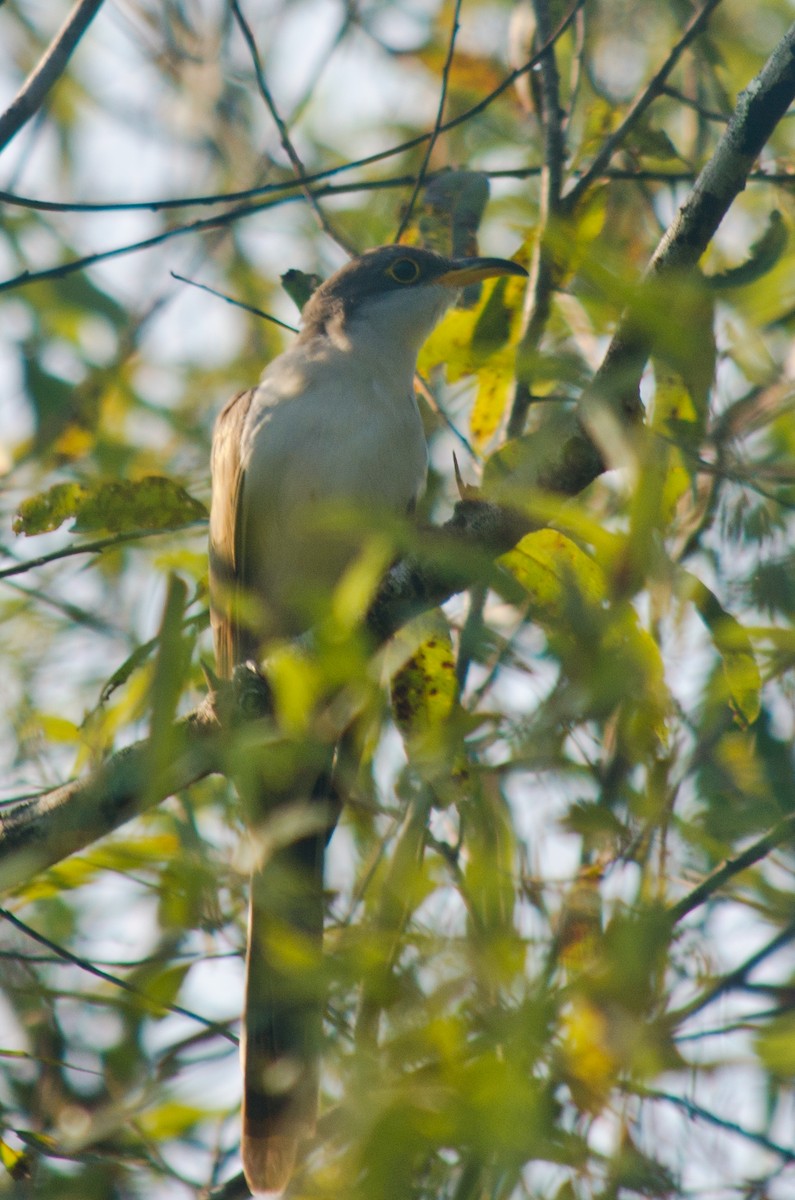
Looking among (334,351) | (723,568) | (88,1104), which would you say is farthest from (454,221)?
(88,1104)

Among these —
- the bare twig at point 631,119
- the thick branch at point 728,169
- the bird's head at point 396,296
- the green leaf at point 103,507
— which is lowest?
the thick branch at point 728,169

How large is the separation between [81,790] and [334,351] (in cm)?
283

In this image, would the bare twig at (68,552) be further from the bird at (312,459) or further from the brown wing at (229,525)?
the brown wing at (229,525)

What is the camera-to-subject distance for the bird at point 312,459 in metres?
5.00

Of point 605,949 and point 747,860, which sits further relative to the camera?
point 747,860

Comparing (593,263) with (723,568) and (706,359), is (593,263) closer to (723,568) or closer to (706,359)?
(706,359)

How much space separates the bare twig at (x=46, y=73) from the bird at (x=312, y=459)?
162 centimetres

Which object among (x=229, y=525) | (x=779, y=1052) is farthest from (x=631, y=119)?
(x=779, y=1052)

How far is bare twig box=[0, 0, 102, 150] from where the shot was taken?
3.90 meters

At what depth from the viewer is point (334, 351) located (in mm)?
5926

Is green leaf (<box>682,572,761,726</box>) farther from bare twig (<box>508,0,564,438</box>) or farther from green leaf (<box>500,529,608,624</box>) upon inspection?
bare twig (<box>508,0,564,438</box>)

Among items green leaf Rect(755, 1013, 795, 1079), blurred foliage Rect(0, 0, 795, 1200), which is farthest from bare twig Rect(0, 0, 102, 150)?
green leaf Rect(755, 1013, 795, 1079)

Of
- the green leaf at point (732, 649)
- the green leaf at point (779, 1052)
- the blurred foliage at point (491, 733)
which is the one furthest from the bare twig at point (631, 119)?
the green leaf at point (779, 1052)

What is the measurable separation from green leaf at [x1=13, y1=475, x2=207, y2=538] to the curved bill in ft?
5.88
